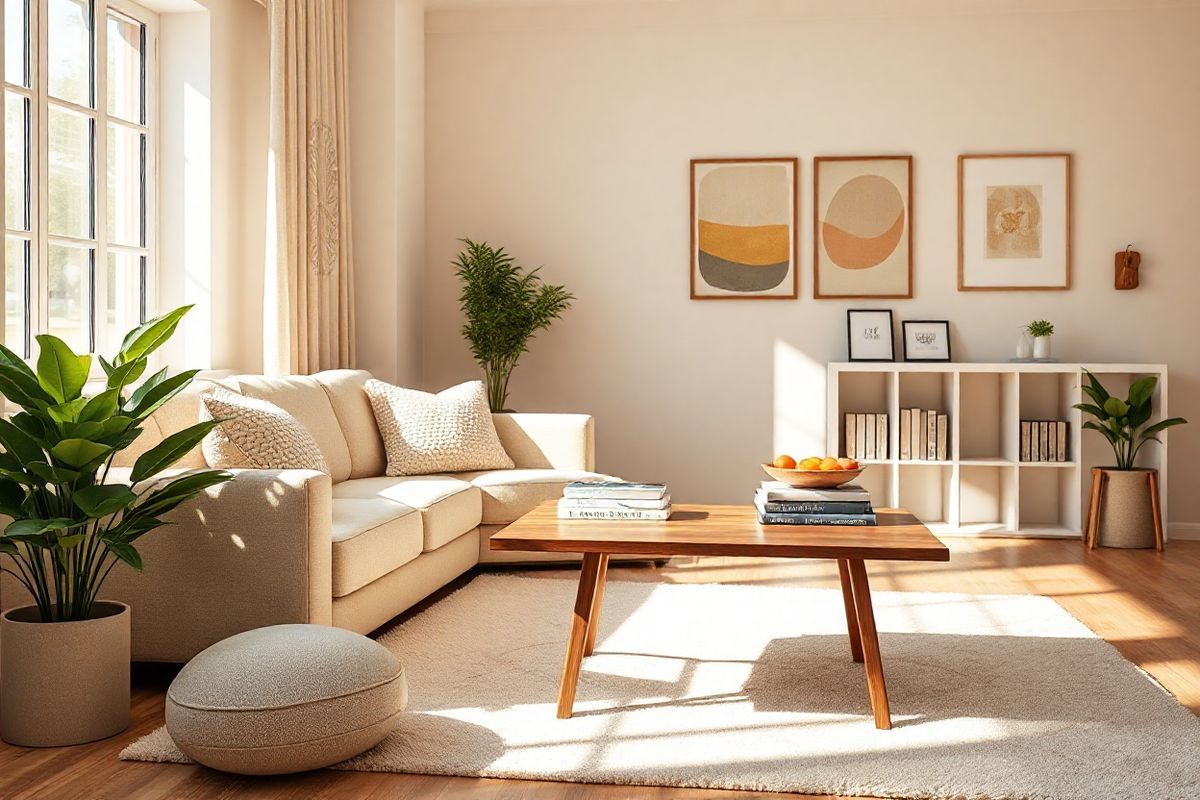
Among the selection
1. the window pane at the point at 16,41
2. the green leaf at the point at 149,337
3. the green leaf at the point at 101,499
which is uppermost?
the window pane at the point at 16,41

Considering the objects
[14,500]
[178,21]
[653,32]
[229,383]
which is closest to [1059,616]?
[229,383]

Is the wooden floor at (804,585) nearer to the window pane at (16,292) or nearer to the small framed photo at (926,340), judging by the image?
the small framed photo at (926,340)

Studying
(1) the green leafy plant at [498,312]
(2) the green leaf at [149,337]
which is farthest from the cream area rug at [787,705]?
(1) the green leafy plant at [498,312]

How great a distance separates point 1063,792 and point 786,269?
12.7 ft

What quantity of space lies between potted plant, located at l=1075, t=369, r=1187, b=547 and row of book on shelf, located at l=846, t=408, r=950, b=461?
0.65 m

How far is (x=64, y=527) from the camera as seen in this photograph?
250cm

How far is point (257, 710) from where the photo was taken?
2.28 metres

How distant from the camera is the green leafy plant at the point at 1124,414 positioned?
5234 mm

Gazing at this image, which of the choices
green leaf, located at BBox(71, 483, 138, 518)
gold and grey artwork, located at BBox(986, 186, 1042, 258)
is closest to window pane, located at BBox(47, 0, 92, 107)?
green leaf, located at BBox(71, 483, 138, 518)

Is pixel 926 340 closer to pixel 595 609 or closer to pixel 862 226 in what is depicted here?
pixel 862 226

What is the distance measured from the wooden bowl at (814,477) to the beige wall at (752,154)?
2.82 metres

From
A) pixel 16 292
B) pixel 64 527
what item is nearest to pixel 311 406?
pixel 16 292

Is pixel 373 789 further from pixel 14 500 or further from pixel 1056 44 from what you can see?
pixel 1056 44

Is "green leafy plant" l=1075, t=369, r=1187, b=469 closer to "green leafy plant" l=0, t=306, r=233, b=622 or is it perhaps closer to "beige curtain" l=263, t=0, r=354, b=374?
"beige curtain" l=263, t=0, r=354, b=374
